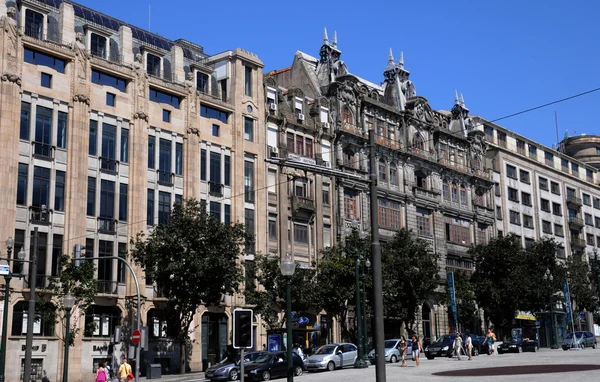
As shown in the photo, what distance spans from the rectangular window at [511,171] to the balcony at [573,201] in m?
13.6

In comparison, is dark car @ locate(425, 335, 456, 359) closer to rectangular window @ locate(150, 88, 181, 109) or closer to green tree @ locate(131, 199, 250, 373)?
green tree @ locate(131, 199, 250, 373)

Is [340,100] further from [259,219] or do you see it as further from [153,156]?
[153,156]

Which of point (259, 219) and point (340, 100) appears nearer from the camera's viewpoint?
point (259, 219)

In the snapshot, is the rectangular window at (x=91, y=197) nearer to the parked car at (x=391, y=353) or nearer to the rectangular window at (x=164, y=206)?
the rectangular window at (x=164, y=206)

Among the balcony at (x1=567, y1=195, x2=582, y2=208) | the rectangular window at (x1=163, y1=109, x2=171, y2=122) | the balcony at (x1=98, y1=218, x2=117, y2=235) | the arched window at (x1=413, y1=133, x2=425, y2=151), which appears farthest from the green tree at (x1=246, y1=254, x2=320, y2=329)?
the balcony at (x1=567, y1=195, x2=582, y2=208)

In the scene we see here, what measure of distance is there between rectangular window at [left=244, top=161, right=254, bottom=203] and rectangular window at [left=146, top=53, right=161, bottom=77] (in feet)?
30.5

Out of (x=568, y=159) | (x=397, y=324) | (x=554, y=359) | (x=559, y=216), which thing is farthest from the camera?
(x=568, y=159)

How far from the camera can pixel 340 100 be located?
6575 centimetres

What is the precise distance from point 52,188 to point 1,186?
3225 millimetres

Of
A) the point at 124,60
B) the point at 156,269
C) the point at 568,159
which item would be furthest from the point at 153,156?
the point at 568,159

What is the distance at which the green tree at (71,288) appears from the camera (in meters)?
41.1

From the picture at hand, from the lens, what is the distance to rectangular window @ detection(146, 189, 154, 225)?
50.1 meters

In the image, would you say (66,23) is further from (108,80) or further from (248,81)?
(248,81)

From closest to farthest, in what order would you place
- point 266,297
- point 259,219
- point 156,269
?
point 156,269 → point 266,297 → point 259,219
